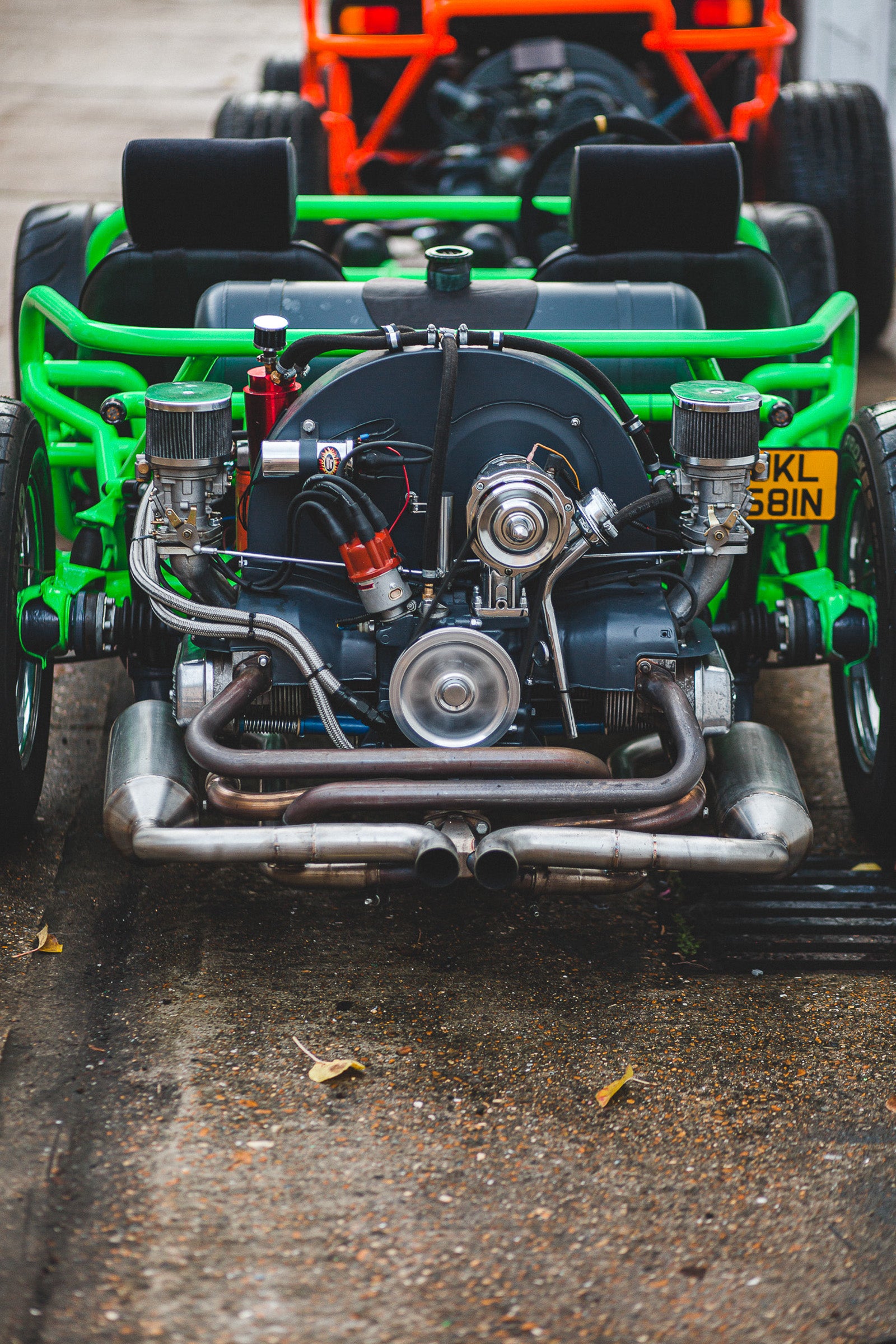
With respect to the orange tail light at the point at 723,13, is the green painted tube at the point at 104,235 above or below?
below

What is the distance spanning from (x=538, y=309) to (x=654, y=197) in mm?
691

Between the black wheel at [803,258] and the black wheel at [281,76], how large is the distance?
3.39m

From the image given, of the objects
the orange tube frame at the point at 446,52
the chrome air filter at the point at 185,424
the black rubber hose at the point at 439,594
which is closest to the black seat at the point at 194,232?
the chrome air filter at the point at 185,424

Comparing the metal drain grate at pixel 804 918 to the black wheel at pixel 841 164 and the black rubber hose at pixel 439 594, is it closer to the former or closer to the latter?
the black rubber hose at pixel 439 594

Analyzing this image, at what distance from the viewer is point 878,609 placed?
3248mm

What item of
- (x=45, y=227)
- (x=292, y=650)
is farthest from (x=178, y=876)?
(x=45, y=227)

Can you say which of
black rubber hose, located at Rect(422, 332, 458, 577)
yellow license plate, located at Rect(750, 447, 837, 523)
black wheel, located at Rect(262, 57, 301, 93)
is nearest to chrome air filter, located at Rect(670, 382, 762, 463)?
yellow license plate, located at Rect(750, 447, 837, 523)

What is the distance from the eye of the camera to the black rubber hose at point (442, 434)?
2.88 meters

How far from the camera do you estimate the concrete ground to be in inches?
88.4

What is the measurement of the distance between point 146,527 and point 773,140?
14.0 ft

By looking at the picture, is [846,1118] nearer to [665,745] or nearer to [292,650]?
[665,745]

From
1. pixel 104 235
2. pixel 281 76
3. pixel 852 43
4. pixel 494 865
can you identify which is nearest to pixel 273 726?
pixel 494 865

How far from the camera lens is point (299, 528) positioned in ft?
10.1

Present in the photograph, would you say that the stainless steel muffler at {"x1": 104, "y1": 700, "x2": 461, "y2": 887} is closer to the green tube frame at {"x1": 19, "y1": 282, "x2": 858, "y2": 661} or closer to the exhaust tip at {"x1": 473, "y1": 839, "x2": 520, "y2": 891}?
the exhaust tip at {"x1": 473, "y1": 839, "x2": 520, "y2": 891}
